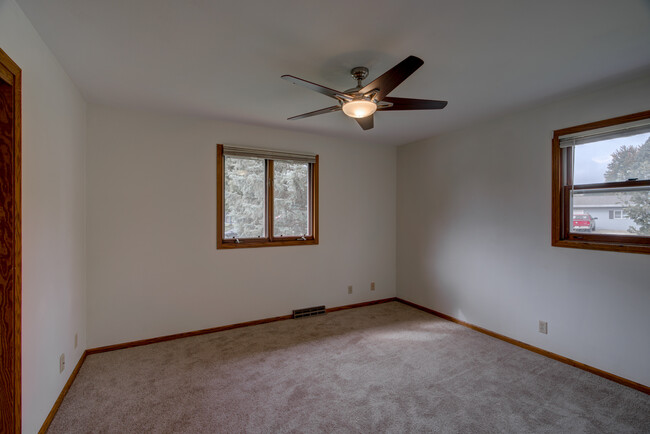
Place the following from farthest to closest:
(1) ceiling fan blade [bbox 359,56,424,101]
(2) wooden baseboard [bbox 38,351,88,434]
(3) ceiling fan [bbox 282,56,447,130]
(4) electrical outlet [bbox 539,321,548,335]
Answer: (4) electrical outlet [bbox 539,321,548,335] → (2) wooden baseboard [bbox 38,351,88,434] → (3) ceiling fan [bbox 282,56,447,130] → (1) ceiling fan blade [bbox 359,56,424,101]

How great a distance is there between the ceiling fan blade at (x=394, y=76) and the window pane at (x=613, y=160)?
2.10 metres

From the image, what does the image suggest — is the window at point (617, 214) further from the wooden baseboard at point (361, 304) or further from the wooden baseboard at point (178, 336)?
the wooden baseboard at point (178, 336)

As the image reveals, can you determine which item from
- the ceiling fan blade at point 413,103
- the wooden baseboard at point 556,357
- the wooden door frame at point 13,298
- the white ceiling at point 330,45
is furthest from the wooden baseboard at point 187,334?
the ceiling fan blade at point 413,103

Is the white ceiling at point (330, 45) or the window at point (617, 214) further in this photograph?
the window at point (617, 214)

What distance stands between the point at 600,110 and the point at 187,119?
13.0 ft

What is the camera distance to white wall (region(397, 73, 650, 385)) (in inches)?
96.6

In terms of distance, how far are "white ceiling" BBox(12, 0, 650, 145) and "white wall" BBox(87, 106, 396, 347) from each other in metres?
0.55

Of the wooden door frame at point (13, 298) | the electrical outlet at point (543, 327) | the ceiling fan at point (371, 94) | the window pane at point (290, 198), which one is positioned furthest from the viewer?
the window pane at point (290, 198)

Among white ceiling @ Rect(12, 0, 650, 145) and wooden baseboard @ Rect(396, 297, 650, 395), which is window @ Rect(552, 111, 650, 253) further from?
wooden baseboard @ Rect(396, 297, 650, 395)

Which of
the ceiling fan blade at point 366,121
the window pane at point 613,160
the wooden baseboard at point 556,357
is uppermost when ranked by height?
the ceiling fan blade at point 366,121

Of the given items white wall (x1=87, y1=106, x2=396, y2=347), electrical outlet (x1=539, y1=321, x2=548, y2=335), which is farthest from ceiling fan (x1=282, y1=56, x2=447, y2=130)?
electrical outlet (x1=539, y1=321, x2=548, y2=335)

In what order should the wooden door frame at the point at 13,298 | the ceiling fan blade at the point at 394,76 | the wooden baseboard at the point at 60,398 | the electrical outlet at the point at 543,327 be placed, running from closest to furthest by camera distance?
the wooden door frame at the point at 13,298 < the ceiling fan blade at the point at 394,76 < the wooden baseboard at the point at 60,398 < the electrical outlet at the point at 543,327

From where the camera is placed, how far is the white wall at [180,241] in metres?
2.98

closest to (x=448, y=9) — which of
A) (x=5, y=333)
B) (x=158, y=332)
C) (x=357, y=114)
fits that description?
(x=357, y=114)
